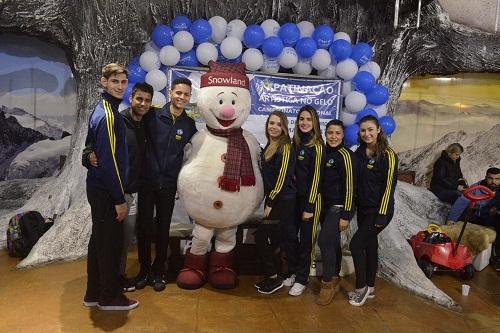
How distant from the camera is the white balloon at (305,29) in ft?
14.7


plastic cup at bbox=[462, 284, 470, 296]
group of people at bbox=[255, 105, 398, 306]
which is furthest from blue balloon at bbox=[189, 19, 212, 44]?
plastic cup at bbox=[462, 284, 470, 296]

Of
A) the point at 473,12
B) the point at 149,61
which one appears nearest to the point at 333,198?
the point at 149,61

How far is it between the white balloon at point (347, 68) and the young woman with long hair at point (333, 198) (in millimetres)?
1351

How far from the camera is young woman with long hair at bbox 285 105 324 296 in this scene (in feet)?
10.6

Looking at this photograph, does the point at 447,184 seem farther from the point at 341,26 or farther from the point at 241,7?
the point at 241,7

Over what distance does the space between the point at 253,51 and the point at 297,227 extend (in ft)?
5.99

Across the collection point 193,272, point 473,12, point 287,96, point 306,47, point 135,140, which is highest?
point 473,12

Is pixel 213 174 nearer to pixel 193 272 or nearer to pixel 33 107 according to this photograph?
pixel 193 272

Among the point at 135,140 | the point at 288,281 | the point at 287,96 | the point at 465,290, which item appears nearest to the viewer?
the point at 135,140

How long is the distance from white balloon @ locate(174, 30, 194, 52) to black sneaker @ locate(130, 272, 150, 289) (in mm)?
2086

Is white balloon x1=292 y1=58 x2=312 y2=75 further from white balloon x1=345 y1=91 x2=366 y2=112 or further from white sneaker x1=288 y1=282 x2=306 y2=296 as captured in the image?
white sneaker x1=288 y1=282 x2=306 y2=296

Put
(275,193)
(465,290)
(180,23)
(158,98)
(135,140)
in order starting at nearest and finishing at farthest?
(135,140) → (275,193) → (465,290) → (158,98) → (180,23)

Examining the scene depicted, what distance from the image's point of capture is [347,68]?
4406 millimetres

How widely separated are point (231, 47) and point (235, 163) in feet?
4.90
